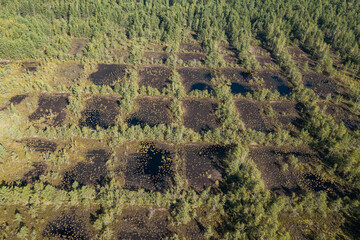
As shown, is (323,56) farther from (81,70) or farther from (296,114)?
(81,70)

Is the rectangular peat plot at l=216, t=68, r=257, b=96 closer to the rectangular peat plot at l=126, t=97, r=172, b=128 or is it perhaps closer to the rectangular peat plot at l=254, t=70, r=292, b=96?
the rectangular peat plot at l=254, t=70, r=292, b=96

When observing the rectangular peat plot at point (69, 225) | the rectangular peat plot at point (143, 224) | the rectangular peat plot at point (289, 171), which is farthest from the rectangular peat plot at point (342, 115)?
the rectangular peat plot at point (69, 225)

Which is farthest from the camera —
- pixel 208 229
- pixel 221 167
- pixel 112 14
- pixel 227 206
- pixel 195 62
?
pixel 112 14

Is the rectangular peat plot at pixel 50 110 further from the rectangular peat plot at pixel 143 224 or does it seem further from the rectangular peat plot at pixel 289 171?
the rectangular peat plot at pixel 289 171

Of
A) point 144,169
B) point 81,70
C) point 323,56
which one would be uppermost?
point 323,56

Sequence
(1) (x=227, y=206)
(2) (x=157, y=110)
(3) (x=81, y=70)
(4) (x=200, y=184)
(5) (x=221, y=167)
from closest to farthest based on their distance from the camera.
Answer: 1. (1) (x=227, y=206)
2. (4) (x=200, y=184)
3. (5) (x=221, y=167)
4. (2) (x=157, y=110)
5. (3) (x=81, y=70)

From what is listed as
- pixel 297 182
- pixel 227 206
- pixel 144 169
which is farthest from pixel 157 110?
pixel 297 182
